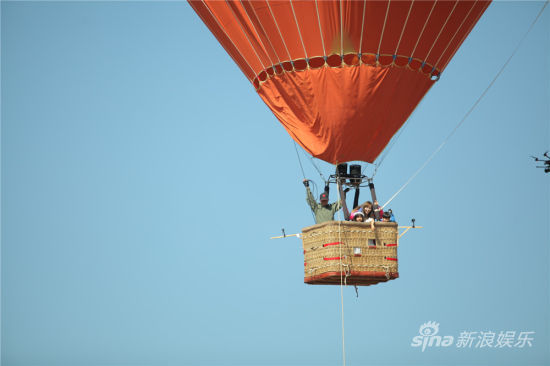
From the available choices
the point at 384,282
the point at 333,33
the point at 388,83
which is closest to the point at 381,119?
the point at 388,83

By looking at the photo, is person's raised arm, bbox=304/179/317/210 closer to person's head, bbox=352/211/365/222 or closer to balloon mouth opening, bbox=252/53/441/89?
person's head, bbox=352/211/365/222

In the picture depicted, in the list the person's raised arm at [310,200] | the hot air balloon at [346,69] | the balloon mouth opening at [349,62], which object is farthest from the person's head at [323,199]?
the balloon mouth opening at [349,62]

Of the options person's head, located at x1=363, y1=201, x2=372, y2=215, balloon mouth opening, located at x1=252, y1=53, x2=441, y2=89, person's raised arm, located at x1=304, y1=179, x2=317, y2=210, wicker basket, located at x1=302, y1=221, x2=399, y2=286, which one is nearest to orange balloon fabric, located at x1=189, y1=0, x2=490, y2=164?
balloon mouth opening, located at x1=252, y1=53, x2=441, y2=89

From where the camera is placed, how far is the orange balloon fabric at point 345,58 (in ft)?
43.3

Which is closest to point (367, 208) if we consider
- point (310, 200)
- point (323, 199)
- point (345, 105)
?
point (323, 199)

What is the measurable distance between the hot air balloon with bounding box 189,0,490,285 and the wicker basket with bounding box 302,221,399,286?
0.04 feet

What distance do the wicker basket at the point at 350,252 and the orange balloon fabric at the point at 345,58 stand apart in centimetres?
134

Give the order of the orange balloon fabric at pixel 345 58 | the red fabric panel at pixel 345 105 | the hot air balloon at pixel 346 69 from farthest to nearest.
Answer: the red fabric panel at pixel 345 105
the orange balloon fabric at pixel 345 58
the hot air balloon at pixel 346 69

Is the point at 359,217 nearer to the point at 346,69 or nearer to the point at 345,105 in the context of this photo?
the point at 345,105

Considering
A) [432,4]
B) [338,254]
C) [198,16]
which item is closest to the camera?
[338,254]

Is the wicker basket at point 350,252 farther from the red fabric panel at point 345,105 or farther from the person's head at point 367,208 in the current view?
the red fabric panel at point 345,105

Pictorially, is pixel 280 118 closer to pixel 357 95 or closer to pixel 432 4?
pixel 357 95

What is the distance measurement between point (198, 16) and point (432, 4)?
330 cm

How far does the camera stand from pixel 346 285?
13.0 m
